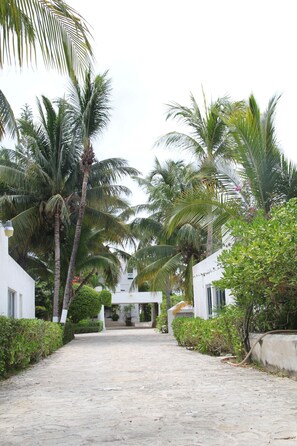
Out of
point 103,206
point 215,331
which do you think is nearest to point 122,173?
point 103,206

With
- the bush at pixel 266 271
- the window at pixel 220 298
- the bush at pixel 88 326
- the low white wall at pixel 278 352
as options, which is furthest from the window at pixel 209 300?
the bush at pixel 88 326

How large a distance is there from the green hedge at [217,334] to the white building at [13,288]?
16.3ft

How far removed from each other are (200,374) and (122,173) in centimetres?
1698

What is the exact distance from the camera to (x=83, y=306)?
3544cm

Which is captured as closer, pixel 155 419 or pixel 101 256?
pixel 155 419

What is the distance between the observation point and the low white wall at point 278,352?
752cm

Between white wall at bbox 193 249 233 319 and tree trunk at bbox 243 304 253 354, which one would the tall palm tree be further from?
tree trunk at bbox 243 304 253 354

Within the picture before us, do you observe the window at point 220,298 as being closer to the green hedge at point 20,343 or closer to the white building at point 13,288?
the green hedge at point 20,343

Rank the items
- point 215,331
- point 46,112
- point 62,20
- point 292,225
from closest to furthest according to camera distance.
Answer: point 62,20 → point 292,225 → point 215,331 → point 46,112

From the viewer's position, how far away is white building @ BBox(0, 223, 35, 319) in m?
13.5

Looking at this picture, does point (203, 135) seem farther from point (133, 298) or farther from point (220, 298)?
point (133, 298)

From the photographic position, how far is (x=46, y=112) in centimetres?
2314

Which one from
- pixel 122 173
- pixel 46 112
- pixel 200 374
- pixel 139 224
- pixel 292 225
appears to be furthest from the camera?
pixel 139 224

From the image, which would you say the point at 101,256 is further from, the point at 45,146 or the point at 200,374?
the point at 200,374
